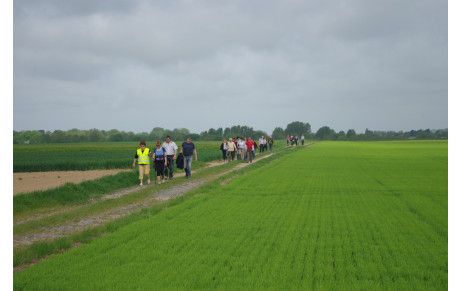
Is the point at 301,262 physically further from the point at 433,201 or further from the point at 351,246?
the point at 433,201

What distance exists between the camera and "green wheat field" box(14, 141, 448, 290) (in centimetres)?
503

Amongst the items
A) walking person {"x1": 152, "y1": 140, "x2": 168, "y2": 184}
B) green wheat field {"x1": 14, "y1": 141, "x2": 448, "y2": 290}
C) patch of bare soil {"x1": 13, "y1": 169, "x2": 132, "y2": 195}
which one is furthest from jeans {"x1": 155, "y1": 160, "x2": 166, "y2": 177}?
green wheat field {"x1": 14, "y1": 141, "x2": 448, "y2": 290}

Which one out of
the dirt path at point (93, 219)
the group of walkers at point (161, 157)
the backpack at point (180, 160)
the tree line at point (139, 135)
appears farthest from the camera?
the tree line at point (139, 135)

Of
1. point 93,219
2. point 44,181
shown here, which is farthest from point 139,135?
point 93,219

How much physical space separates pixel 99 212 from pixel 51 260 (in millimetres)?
4841

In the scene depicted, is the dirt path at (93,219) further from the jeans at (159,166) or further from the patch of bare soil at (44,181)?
the patch of bare soil at (44,181)

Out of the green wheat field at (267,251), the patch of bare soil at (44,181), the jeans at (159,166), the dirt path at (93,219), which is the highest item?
the jeans at (159,166)

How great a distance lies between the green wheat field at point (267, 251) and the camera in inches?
198

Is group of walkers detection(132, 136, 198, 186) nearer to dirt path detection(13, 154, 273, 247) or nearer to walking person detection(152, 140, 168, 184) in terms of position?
walking person detection(152, 140, 168, 184)

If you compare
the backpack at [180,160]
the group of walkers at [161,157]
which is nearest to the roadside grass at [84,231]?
the group of walkers at [161,157]

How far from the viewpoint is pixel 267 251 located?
6.34 m

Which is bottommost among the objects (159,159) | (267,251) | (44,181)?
(44,181)

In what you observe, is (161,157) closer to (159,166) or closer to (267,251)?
(159,166)
